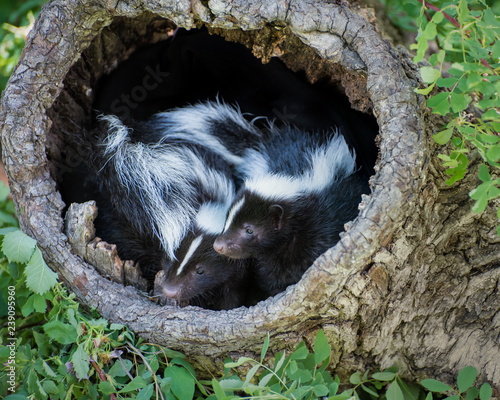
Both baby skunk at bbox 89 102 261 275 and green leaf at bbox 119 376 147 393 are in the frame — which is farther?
baby skunk at bbox 89 102 261 275

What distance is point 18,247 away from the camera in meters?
2.33

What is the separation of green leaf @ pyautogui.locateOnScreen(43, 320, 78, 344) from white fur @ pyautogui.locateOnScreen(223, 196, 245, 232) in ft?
2.79

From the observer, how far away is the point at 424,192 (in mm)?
2070

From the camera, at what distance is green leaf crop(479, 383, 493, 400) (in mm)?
2092

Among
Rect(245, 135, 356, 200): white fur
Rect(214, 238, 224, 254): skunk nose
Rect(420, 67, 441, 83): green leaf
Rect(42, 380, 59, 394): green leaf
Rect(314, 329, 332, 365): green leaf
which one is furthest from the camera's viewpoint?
Rect(245, 135, 356, 200): white fur

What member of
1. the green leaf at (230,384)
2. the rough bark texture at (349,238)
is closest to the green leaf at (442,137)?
the rough bark texture at (349,238)

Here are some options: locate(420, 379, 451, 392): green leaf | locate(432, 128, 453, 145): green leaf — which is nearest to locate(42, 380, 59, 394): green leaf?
locate(420, 379, 451, 392): green leaf

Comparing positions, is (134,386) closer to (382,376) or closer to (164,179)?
(382,376)

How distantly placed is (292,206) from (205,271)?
1.83 feet

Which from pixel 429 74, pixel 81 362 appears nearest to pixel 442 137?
pixel 429 74

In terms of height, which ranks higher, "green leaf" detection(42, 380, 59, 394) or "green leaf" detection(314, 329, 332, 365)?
"green leaf" detection(314, 329, 332, 365)

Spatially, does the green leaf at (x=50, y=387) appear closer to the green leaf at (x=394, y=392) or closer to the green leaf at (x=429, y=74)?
the green leaf at (x=394, y=392)

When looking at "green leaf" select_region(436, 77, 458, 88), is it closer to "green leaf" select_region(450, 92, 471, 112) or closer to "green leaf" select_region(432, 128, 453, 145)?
"green leaf" select_region(450, 92, 471, 112)

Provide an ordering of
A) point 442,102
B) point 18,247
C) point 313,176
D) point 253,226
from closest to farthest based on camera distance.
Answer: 1. point 442,102
2. point 18,247
3. point 253,226
4. point 313,176
